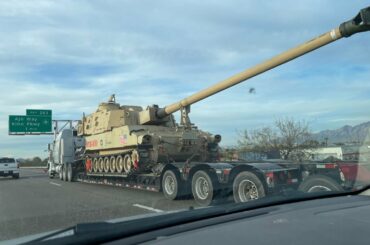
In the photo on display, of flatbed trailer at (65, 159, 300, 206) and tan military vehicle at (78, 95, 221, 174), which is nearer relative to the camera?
flatbed trailer at (65, 159, 300, 206)

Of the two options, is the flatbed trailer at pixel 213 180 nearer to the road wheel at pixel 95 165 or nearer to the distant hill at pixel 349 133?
the distant hill at pixel 349 133

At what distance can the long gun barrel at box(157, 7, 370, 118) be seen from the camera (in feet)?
34.3

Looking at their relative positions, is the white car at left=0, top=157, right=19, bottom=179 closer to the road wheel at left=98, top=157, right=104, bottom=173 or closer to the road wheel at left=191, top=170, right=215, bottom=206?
the road wheel at left=98, top=157, right=104, bottom=173

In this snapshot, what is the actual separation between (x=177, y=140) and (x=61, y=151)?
37.2 feet

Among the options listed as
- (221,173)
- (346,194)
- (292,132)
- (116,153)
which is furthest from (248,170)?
(292,132)

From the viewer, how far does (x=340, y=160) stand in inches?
309

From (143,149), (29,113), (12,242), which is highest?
(29,113)

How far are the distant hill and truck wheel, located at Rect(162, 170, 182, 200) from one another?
5394 mm

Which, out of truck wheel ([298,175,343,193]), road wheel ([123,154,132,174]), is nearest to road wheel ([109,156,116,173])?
road wheel ([123,154,132,174])

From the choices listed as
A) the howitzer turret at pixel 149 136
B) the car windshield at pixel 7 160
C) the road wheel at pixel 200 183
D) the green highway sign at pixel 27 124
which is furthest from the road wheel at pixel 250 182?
the green highway sign at pixel 27 124

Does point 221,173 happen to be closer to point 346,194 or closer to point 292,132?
point 346,194

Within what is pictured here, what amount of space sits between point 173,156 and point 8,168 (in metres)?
18.8

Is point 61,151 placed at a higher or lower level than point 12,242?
higher

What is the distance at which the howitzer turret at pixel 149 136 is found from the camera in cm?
1675
